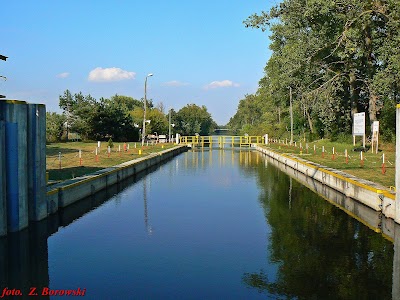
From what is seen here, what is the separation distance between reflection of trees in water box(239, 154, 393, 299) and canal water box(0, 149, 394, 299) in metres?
0.02

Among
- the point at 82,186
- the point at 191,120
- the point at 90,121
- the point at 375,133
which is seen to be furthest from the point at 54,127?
the point at 191,120

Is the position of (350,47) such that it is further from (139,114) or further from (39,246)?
(139,114)

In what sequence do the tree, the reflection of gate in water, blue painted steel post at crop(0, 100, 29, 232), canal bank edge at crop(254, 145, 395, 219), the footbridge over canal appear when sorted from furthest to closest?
the tree
the reflection of gate in water
the footbridge over canal
canal bank edge at crop(254, 145, 395, 219)
blue painted steel post at crop(0, 100, 29, 232)

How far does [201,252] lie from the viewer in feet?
35.8

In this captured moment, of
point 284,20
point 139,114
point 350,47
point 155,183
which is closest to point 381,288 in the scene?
point 155,183

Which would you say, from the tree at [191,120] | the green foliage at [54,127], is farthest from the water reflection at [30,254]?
the tree at [191,120]

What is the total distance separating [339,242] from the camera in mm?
11930

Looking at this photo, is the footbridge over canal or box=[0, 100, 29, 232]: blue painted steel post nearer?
box=[0, 100, 29, 232]: blue painted steel post

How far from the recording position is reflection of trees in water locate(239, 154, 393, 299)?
8.38 metres

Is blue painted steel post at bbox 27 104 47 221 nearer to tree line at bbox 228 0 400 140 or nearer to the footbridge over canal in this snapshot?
tree line at bbox 228 0 400 140

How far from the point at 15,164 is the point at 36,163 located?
0.99 m

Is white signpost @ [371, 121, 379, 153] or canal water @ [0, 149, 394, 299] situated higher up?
white signpost @ [371, 121, 379, 153]

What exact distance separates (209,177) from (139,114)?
63.5 meters

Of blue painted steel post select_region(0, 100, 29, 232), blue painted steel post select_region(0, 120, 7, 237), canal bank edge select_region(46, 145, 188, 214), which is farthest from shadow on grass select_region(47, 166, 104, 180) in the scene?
blue painted steel post select_region(0, 120, 7, 237)
